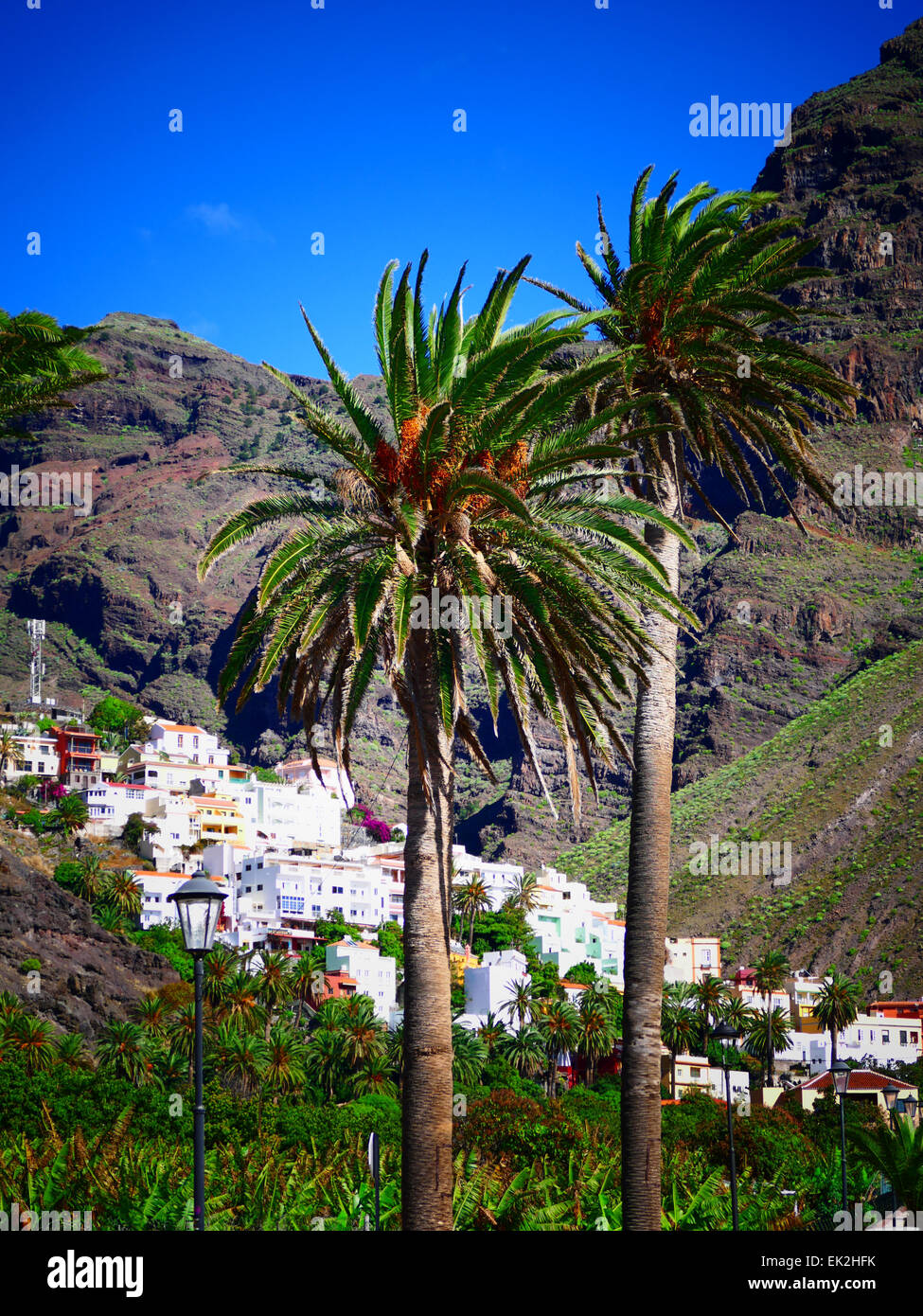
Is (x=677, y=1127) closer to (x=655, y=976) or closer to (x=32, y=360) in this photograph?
(x=655, y=976)

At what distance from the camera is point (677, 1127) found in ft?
198

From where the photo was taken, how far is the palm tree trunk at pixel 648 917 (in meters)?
15.9

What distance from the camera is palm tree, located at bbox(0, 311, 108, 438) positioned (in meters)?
18.2

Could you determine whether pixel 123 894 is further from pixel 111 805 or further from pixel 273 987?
pixel 111 805

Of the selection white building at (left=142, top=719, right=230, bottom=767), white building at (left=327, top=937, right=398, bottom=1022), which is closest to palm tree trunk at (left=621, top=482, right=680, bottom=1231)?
white building at (left=327, top=937, right=398, bottom=1022)

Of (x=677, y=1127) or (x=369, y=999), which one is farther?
(x=369, y=999)

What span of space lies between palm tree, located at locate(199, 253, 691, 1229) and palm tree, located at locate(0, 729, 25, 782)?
126864 mm

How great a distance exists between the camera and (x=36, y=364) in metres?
18.8

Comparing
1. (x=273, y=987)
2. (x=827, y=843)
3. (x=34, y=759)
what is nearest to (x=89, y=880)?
(x=273, y=987)

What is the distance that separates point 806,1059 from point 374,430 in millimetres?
90828

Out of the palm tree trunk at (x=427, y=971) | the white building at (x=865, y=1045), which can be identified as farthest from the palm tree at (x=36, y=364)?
the white building at (x=865, y=1045)

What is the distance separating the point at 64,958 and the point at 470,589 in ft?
247

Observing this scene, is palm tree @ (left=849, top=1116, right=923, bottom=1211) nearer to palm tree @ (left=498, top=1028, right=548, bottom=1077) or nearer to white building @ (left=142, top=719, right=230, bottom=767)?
palm tree @ (left=498, top=1028, right=548, bottom=1077)
